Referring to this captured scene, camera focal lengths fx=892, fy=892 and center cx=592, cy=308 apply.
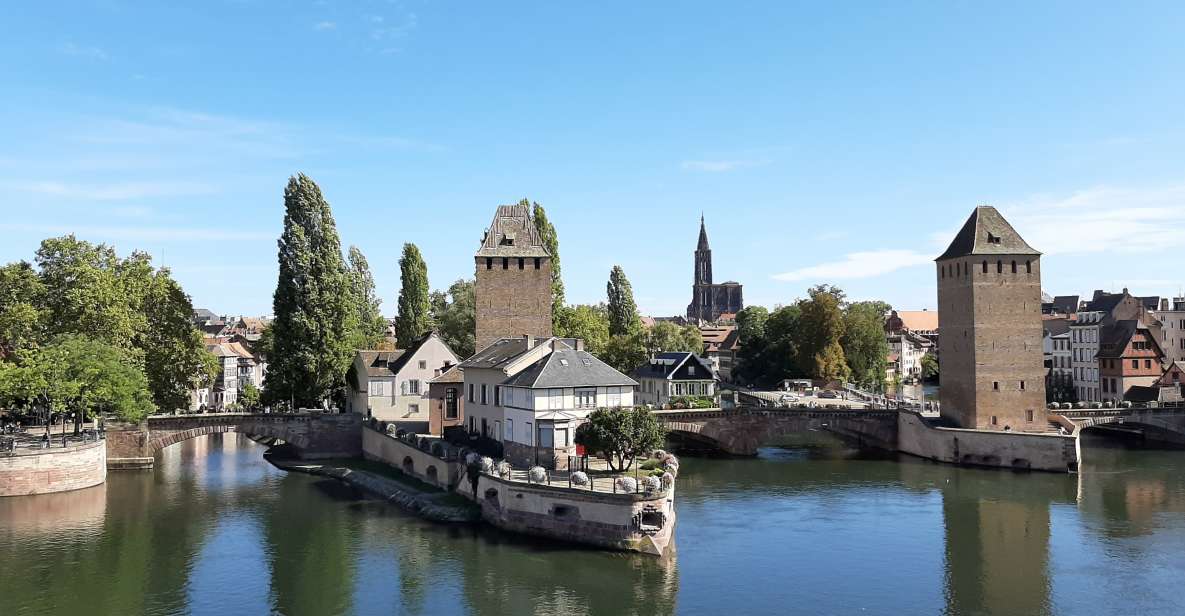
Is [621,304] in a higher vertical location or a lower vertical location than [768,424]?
higher

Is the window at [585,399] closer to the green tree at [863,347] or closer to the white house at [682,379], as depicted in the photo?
the white house at [682,379]

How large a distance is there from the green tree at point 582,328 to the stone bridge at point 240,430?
78.5ft

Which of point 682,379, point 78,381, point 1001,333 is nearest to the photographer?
point 78,381

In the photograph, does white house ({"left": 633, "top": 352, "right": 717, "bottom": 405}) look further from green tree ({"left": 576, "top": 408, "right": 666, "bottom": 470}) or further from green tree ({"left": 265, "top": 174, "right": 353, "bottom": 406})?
green tree ({"left": 576, "top": 408, "right": 666, "bottom": 470})

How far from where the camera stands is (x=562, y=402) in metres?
44.6

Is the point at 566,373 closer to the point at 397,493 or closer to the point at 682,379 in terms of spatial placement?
the point at 397,493

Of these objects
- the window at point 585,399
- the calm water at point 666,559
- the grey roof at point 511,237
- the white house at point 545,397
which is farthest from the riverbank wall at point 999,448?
the grey roof at point 511,237

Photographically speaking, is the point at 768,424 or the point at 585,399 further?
the point at 768,424

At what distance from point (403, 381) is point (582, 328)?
25.8 metres

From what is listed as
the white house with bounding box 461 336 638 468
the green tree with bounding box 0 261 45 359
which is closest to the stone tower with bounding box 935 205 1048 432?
the white house with bounding box 461 336 638 468

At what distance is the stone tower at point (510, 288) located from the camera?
6500 centimetres

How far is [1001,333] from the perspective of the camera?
5981 centimetres

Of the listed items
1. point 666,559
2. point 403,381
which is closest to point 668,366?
point 403,381

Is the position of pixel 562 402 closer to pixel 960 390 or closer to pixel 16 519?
pixel 16 519
